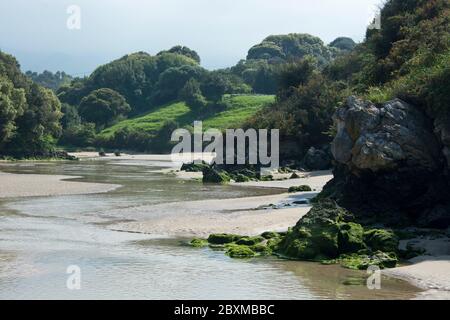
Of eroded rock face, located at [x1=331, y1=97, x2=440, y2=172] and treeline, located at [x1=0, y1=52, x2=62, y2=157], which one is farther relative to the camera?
treeline, located at [x1=0, y1=52, x2=62, y2=157]

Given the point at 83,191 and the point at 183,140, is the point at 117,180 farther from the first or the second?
the point at 183,140

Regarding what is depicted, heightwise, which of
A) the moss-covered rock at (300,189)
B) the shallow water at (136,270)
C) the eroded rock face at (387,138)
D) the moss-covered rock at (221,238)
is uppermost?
the eroded rock face at (387,138)

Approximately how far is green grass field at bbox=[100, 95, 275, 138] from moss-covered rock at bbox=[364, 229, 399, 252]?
9353cm

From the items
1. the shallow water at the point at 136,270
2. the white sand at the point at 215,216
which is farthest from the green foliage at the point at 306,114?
the shallow water at the point at 136,270

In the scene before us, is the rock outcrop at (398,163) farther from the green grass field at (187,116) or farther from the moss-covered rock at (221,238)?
the green grass field at (187,116)

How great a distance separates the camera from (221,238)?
1088 inches

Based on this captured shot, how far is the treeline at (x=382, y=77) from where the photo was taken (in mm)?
30734

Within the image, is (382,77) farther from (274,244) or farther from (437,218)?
(274,244)

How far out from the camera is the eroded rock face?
2895 cm

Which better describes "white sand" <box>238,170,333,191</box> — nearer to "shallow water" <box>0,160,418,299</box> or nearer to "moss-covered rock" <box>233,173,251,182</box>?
"moss-covered rock" <box>233,173,251,182</box>

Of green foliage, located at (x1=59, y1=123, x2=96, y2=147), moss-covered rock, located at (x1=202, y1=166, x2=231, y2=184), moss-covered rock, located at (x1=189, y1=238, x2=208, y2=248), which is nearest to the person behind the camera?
moss-covered rock, located at (x1=189, y1=238, x2=208, y2=248)

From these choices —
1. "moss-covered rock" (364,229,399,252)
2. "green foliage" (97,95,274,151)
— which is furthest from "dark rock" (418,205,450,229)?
"green foliage" (97,95,274,151)

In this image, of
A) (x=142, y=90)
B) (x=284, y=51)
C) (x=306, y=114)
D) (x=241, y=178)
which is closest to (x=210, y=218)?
(x=241, y=178)

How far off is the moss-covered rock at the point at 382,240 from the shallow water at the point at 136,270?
2522 millimetres
